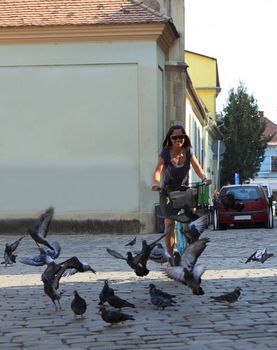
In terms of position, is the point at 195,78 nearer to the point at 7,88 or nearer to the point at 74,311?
the point at 7,88

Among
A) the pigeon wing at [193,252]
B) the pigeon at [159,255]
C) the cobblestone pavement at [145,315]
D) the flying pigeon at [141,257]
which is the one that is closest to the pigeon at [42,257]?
the cobblestone pavement at [145,315]

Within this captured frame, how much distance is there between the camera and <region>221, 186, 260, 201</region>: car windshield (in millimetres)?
22562

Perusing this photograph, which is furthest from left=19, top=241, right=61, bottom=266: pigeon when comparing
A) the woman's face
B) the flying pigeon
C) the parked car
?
the parked car

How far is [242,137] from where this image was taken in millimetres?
61688

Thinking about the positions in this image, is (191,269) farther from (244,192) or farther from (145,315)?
(244,192)

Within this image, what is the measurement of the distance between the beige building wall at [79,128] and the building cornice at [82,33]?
7.3 inches

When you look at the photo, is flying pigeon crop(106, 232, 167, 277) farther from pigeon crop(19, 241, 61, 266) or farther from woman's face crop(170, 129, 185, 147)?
woman's face crop(170, 129, 185, 147)

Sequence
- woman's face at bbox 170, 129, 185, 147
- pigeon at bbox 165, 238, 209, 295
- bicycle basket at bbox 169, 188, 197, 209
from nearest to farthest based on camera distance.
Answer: pigeon at bbox 165, 238, 209, 295
bicycle basket at bbox 169, 188, 197, 209
woman's face at bbox 170, 129, 185, 147

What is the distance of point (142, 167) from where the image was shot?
63.8 feet

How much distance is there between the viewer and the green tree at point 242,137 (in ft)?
198

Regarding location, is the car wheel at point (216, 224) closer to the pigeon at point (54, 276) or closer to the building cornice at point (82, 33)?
the building cornice at point (82, 33)

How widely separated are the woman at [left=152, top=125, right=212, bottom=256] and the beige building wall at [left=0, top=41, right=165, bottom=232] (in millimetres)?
10223

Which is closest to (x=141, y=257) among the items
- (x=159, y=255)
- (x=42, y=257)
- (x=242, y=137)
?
(x=159, y=255)

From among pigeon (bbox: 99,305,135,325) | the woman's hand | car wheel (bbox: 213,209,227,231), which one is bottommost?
car wheel (bbox: 213,209,227,231)
